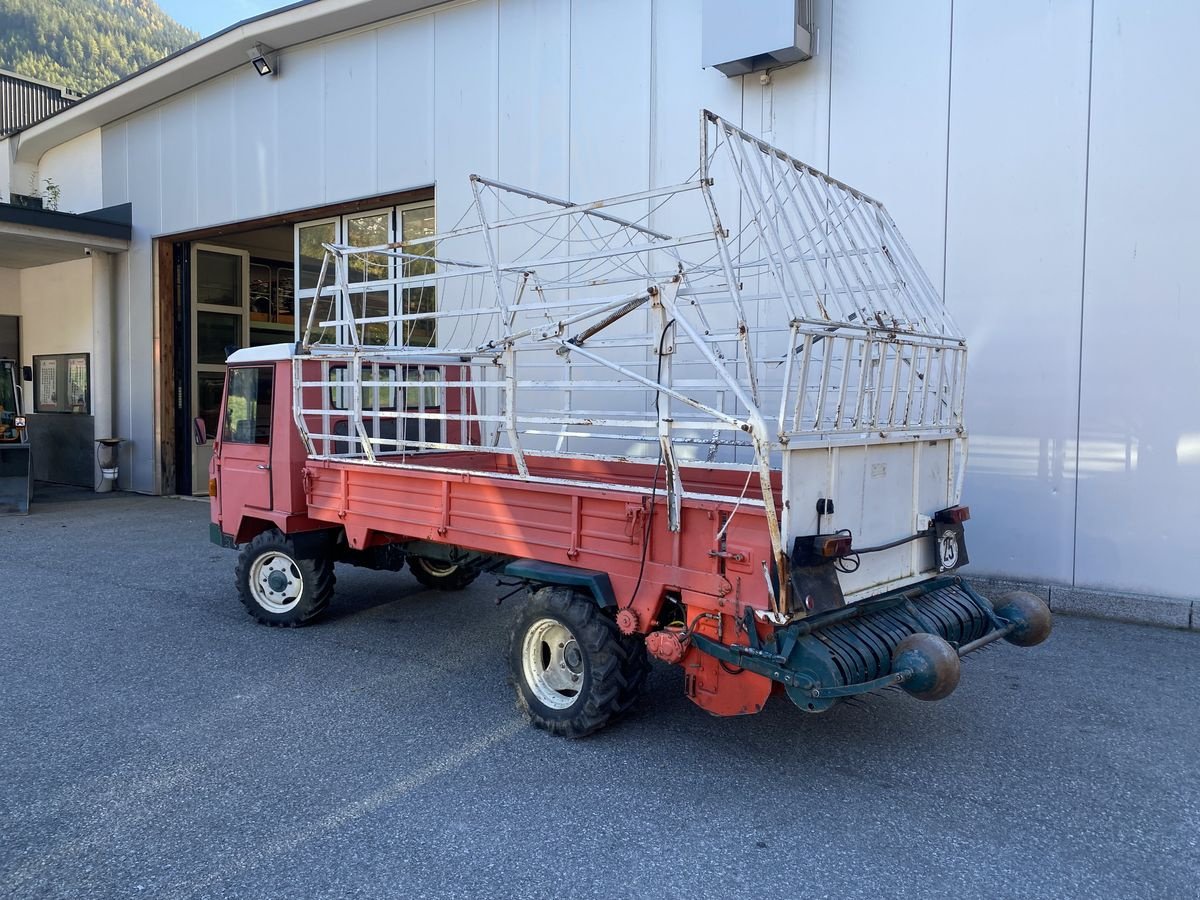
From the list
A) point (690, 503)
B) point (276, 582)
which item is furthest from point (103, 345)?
point (690, 503)

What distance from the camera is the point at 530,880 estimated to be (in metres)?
3.21

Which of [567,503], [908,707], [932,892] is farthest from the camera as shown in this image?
[908,707]

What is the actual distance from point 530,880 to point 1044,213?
6623 millimetres

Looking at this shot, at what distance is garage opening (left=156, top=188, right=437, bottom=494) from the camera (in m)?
13.8

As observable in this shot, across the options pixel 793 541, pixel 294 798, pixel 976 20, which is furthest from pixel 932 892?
pixel 976 20

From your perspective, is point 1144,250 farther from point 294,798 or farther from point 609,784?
point 294,798

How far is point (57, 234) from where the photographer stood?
1356 centimetres

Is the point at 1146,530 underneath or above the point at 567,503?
underneath

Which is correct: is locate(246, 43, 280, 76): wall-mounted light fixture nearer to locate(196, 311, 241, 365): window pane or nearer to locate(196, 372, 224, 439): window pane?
locate(196, 311, 241, 365): window pane

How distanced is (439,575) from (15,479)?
8.78 meters

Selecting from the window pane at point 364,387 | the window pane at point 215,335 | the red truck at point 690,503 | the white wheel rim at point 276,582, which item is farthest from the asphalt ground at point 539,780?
the window pane at point 215,335

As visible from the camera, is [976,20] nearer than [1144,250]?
No

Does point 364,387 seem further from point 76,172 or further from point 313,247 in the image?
point 76,172

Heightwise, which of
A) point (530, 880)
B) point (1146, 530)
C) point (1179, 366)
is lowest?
point (530, 880)
